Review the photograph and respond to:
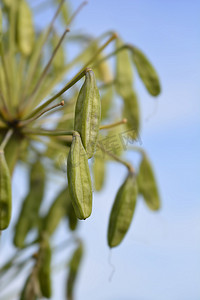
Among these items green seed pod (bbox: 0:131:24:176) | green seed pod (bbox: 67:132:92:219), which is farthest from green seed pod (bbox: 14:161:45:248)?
green seed pod (bbox: 67:132:92:219)

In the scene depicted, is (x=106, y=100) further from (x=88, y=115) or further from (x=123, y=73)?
(x=88, y=115)

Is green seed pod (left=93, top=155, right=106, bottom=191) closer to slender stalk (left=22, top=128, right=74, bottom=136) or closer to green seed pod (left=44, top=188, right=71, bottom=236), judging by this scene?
green seed pod (left=44, top=188, right=71, bottom=236)

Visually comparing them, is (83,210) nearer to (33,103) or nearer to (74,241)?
(33,103)

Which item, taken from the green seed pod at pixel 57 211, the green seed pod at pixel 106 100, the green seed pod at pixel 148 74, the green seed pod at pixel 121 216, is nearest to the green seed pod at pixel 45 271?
the green seed pod at pixel 57 211

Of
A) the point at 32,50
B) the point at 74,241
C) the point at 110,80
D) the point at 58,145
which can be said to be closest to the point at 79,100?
the point at 58,145

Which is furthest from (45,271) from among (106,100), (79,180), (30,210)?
(79,180)

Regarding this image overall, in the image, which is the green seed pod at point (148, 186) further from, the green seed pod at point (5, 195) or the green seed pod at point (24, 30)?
→ the green seed pod at point (5, 195)
